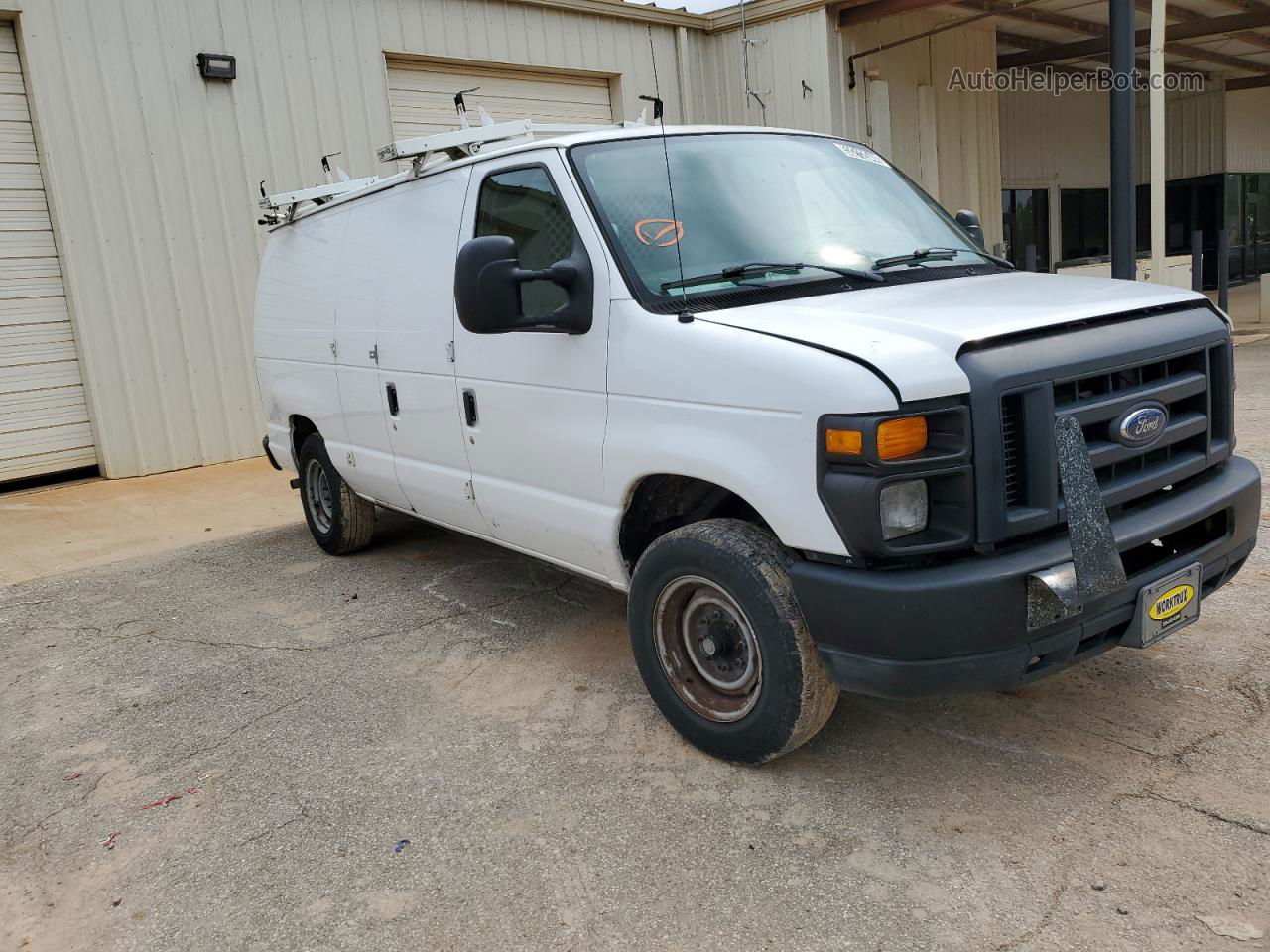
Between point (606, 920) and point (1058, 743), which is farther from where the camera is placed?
point (1058, 743)

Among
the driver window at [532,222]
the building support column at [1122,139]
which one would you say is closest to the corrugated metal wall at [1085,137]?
the building support column at [1122,139]

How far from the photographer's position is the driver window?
3969 millimetres

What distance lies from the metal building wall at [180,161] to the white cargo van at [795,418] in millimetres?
5222

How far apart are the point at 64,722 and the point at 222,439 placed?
232 inches

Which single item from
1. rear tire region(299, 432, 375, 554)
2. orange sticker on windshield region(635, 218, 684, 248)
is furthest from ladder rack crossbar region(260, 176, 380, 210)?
orange sticker on windshield region(635, 218, 684, 248)

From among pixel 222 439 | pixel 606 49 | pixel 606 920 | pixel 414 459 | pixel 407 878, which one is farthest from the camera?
pixel 606 49

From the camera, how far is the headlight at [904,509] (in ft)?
9.45

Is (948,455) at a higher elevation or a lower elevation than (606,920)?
higher

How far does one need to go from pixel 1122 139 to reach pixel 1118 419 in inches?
291

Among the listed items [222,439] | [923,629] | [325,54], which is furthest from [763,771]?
[325,54]

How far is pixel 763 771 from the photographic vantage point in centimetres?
345

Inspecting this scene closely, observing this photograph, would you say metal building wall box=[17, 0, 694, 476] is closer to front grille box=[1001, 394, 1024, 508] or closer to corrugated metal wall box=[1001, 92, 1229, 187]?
front grille box=[1001, 394, 1024, 508]

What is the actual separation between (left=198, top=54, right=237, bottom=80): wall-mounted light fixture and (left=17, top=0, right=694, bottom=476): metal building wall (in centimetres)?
10

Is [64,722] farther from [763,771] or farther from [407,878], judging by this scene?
[763,771]
